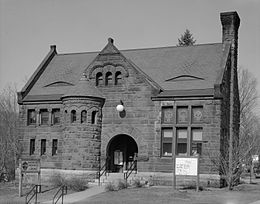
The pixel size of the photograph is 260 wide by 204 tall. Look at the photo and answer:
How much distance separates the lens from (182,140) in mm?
31703

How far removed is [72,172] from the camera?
32.3m

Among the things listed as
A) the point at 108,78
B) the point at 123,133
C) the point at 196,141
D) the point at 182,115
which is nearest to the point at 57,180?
the point at 123,133

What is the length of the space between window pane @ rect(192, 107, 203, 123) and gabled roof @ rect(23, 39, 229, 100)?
1.44 meters

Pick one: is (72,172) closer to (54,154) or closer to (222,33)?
(54,154)

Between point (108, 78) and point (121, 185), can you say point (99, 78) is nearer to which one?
point (108, 78)

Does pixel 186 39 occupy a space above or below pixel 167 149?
above

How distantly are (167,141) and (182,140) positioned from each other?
40.3 inches

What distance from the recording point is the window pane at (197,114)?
102 feet

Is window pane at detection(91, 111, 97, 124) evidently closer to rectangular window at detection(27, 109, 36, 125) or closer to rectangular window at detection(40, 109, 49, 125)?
rectangular window at detection(40, 109, 49, 125)

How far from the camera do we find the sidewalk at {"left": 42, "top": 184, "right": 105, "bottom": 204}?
2497cm

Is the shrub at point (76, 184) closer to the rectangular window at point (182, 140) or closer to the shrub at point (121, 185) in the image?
the shrub at point (121, 185)

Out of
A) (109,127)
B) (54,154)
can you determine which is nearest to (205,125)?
(109,127)

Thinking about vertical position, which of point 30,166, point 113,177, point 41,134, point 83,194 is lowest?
point 83,194

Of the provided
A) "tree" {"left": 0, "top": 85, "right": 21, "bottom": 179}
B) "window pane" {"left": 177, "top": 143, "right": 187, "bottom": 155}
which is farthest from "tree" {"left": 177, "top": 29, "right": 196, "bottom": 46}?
"window pane" {"left": 177, "top": 143, "right": 187, "bottom": 155}
